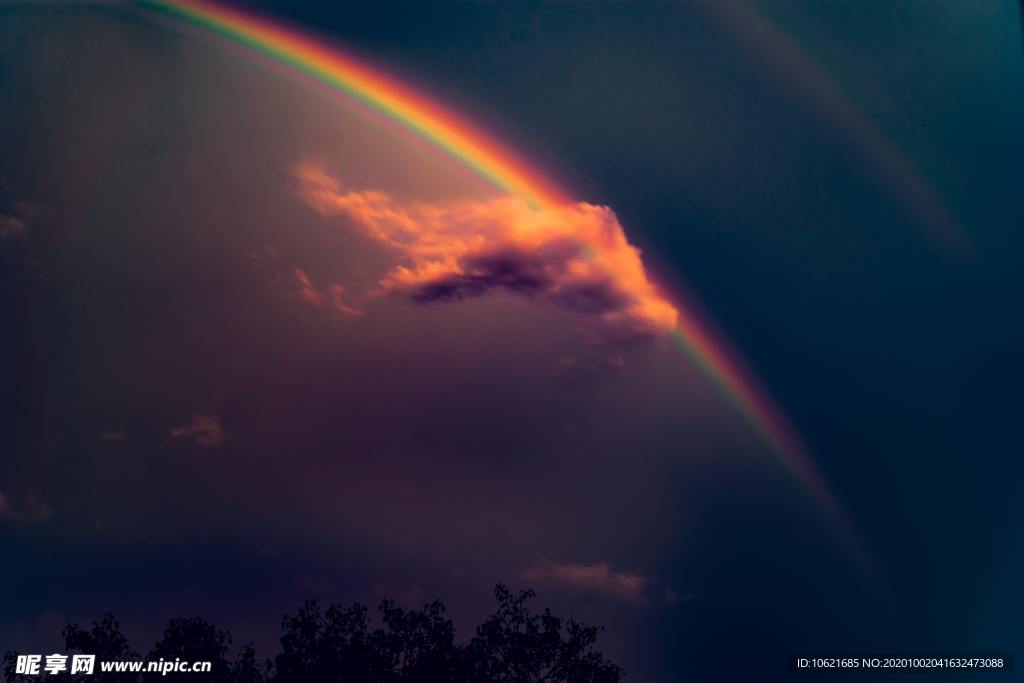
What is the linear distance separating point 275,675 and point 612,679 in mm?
8953

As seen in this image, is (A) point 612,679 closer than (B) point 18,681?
No

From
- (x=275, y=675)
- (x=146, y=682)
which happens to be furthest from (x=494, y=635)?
(x=146, y=682)

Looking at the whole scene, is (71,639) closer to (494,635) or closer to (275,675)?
(275,675)

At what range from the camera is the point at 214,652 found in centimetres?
2231

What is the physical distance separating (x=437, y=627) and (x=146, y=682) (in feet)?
24.2

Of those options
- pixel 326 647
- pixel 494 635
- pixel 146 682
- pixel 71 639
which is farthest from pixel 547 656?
pixel 71 639

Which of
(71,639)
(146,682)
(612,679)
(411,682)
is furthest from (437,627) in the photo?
(71,639)

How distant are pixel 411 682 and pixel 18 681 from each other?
9848mm

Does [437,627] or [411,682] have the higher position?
[437,627]

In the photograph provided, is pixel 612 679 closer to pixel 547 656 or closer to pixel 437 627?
pixel 547 656

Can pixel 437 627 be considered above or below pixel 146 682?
above

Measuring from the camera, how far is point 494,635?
78.3ft

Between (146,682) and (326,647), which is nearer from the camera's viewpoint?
(146,682)

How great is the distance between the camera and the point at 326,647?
894 inches
